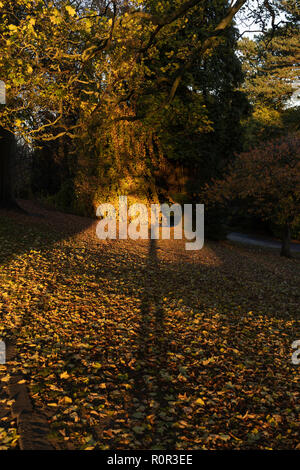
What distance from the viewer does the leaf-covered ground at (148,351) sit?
356cm

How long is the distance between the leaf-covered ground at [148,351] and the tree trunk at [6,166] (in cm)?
537

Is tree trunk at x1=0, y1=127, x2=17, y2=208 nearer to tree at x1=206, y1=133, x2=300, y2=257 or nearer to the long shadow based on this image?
tree at x1=206, y1=133, x2=300, y2=257

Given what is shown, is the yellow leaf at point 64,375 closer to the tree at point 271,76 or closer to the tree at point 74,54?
the tree at point 74,54

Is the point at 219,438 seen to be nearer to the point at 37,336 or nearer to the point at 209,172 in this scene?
the point at 37,336

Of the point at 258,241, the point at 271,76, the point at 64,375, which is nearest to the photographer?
the point at 64,375

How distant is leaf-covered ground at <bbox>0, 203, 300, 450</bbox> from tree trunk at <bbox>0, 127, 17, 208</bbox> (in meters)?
5.37

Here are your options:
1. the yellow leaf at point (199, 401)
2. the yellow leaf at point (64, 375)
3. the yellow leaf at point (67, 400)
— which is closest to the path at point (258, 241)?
the yellow leaf at point (199, 401)

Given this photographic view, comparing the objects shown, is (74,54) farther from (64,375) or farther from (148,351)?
(64,375)

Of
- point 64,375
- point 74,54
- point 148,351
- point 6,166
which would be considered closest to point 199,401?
point 148,351

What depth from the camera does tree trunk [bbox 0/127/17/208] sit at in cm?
1441

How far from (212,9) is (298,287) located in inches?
560

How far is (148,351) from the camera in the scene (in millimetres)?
5141

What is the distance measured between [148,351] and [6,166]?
12.0m

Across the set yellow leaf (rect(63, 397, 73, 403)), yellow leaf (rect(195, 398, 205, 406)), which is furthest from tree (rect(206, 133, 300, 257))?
yellow leaf (rect(63, 397, 73, 403))
